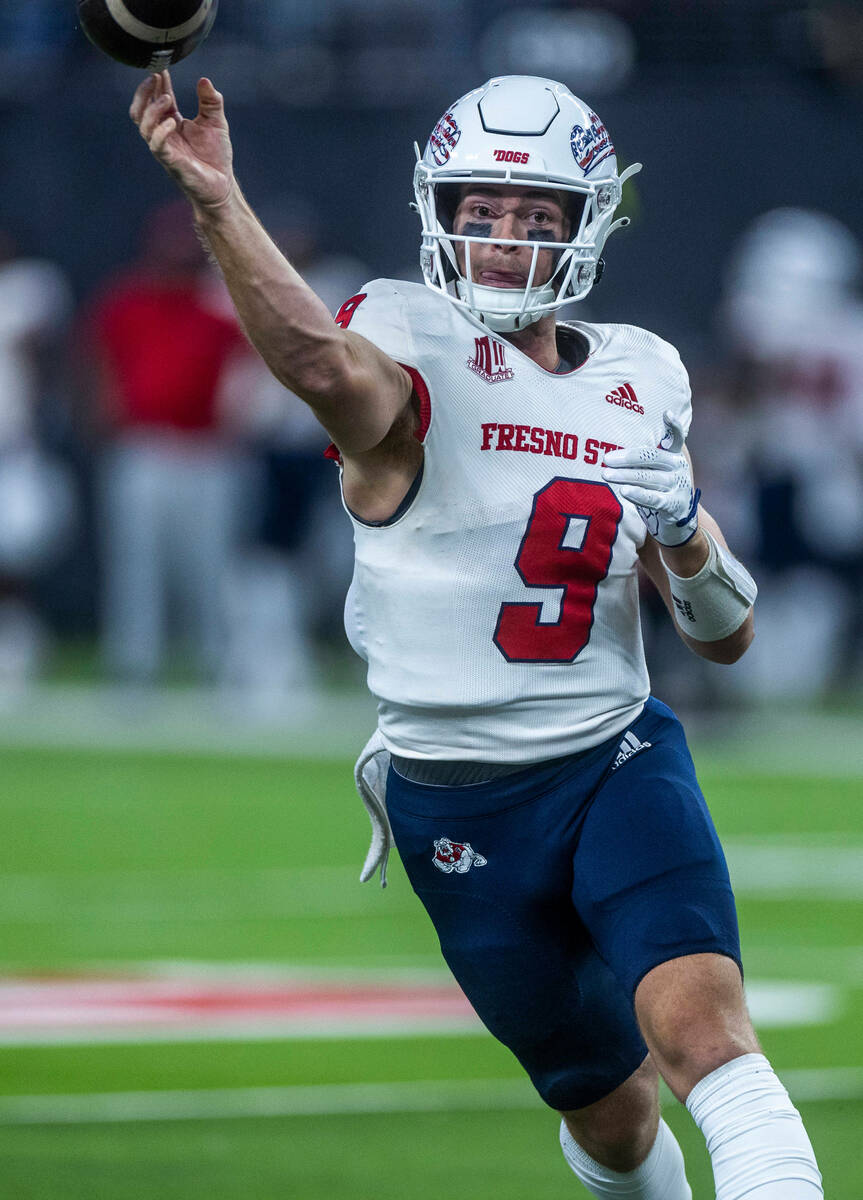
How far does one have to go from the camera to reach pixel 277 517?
36.2ft

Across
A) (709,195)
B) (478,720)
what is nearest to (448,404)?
(478,720)

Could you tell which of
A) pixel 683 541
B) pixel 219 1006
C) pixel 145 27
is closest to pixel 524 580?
pixel 683 541

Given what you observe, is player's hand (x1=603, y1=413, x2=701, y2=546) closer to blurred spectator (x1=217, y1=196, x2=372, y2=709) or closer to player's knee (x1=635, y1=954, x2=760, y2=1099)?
player's knee (x1=635, y1=954, x2=760, y2=1099)

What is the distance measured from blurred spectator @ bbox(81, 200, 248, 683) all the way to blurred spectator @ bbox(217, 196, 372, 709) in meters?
0.16

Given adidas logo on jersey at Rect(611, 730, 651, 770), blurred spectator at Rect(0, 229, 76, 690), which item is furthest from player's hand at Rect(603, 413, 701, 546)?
blurred spectator at Rect(0, 229, 76, 690)

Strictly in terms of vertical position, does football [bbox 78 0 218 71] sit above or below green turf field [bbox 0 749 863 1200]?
above

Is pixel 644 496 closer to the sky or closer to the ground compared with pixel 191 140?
closer to the ground

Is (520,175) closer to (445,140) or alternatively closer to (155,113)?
(445,140)

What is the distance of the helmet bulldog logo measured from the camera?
11.0ft

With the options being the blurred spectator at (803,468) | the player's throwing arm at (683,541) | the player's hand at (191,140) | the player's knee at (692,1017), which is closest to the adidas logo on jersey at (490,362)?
the player's throwing arm at (683,541)

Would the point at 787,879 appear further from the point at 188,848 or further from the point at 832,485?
the point at 832,485

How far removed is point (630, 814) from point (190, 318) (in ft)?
25.1

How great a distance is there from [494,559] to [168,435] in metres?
7.46

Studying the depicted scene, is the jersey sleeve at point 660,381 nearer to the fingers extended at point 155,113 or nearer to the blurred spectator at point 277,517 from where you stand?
the fingers extended at point 155,113
